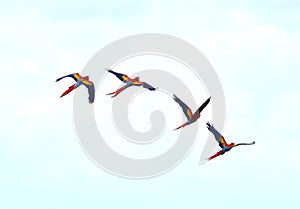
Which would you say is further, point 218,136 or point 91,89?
point 218,136

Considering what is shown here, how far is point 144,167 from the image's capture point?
7525 cm

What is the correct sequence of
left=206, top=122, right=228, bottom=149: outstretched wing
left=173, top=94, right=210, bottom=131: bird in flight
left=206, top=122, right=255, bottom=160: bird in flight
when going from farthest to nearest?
left=206, top=122, right=255, bottom=160: bird in flight < left=206, top=122, right=228, bottom=149: outstretched wing < left=173, top=94, right=210, bottom=131: bird in flight

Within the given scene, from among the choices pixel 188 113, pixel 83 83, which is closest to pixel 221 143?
pixel 188 113

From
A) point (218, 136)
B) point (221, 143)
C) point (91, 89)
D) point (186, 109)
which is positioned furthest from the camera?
A: point (221, 143)

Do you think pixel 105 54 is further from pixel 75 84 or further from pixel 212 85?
pixel 212 85

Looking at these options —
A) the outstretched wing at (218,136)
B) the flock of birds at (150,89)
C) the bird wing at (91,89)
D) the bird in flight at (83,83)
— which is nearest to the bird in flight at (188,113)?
the flock of birds at (150,89)

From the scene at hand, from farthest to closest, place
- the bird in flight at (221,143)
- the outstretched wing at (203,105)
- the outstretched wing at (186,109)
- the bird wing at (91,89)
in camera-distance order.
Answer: the bird in flight at (221,143), the outstretched wing at (186,109), the bird wing at (91,89), the outstretched wing at (203,105)

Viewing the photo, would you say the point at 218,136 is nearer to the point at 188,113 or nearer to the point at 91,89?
the point at 188,113

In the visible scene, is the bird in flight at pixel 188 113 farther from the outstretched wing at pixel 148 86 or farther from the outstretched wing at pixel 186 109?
the outstretched wing at pixel 148 86

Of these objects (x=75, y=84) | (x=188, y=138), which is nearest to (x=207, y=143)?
(x=188, y=138)

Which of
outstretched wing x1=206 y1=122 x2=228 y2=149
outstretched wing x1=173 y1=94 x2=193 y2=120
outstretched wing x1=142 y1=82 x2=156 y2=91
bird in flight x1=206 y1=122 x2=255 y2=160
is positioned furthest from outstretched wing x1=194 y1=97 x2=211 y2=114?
outstretched wing x1=142 y1=82 x2=156 y2=91

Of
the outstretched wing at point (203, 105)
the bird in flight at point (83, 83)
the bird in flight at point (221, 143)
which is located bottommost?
the bird in flight at point (221, 143)

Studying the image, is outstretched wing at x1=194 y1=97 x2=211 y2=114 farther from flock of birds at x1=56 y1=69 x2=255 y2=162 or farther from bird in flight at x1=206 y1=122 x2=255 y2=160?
bird in flight at x1=206 y1=122 x2=255 y2=160

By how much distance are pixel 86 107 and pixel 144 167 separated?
7.81 meters
